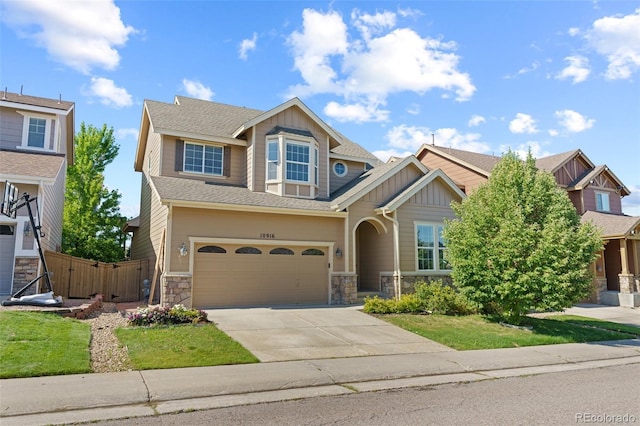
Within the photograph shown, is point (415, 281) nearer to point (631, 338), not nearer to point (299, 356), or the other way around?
point (631, 338)

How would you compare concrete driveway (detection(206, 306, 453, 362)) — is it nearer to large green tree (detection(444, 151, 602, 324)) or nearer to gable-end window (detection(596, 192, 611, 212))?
large green tree (detection(444, 151, 602, 324))

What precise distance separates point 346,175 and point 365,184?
10.1 ft

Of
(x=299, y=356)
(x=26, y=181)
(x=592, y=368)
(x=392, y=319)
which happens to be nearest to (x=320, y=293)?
(x=392, y=319)

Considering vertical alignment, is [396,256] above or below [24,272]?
above

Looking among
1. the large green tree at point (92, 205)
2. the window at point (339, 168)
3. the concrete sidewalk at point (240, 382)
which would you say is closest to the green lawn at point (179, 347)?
the concrete sidewalk at point (240, 382)

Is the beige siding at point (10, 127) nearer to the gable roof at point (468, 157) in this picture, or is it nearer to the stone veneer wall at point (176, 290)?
the stone veneer wall at point (176, 290)

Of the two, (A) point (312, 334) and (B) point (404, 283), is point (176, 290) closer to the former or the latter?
(A) point (312, 334)

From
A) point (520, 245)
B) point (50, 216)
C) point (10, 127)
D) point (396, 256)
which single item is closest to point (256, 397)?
point (520, 245)

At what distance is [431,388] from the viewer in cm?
687

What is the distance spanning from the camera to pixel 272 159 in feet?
56.1

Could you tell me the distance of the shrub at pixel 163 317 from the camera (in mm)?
10250

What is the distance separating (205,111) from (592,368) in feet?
57.3

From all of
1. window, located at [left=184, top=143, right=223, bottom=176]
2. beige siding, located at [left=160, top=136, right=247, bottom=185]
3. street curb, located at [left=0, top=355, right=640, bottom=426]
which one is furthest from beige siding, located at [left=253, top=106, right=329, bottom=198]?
street curb, located at [left=0, top=355, right=640, bottom=426]

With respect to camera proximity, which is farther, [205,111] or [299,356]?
[205,111]
